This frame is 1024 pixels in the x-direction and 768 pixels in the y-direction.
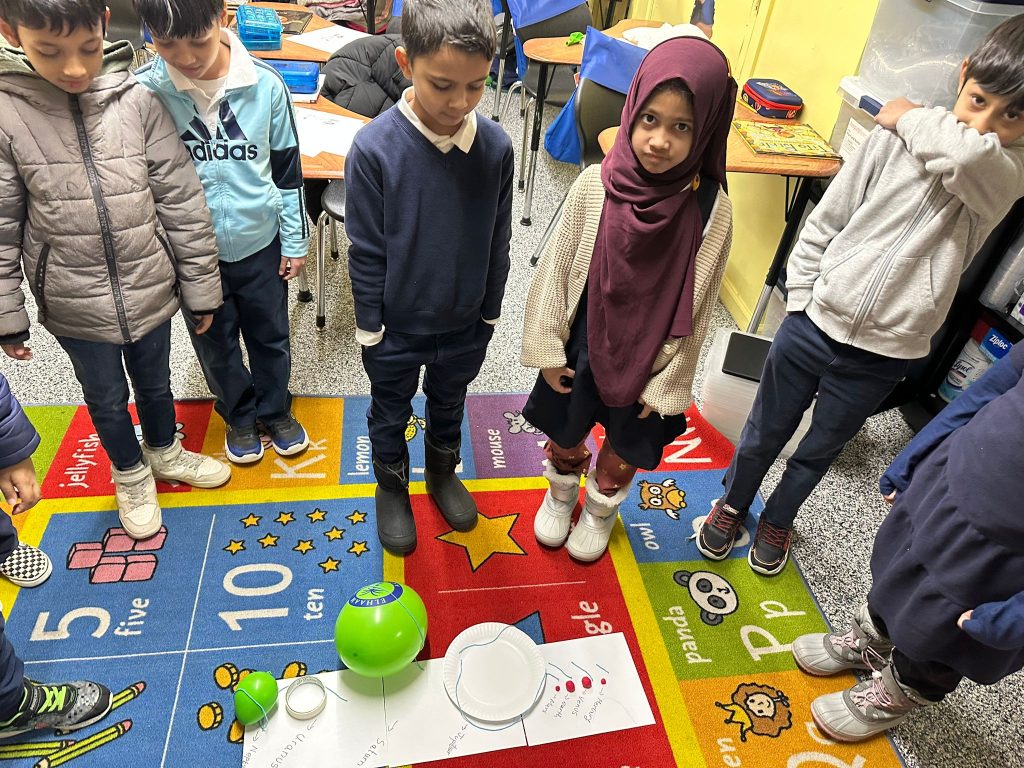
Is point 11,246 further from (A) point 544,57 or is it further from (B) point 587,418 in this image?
(A) point 544,57

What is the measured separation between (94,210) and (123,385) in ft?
1.43

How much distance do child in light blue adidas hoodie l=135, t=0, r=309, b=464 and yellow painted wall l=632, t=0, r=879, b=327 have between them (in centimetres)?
178

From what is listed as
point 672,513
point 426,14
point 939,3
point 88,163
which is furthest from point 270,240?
point 939,3

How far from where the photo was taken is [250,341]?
5.97 feet

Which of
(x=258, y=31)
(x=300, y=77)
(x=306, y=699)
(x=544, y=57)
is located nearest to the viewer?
(x=306, y=699)

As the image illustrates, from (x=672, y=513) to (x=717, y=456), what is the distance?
0.30m

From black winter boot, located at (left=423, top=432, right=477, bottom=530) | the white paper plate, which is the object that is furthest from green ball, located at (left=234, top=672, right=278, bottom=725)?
black winter boot, located at (left=423, top=432, right=477, bottom=530)

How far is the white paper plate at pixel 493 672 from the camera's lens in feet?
4.70

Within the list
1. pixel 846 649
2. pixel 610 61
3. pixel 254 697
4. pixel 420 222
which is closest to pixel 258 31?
pixel 610 61

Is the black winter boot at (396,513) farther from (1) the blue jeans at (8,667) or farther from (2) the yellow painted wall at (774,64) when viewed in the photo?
(2) the yellow painted wall at (774,64)

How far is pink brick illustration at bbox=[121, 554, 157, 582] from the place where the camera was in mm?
1625

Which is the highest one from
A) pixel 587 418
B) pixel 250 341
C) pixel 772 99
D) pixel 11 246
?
pixel 772 99

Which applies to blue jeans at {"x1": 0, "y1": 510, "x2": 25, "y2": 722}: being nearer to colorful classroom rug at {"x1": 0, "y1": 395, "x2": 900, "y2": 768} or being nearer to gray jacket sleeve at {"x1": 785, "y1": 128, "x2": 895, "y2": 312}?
colorful classroom rug at {"x1": 0, "y1": 395, "x2": 900, "y2": 768}

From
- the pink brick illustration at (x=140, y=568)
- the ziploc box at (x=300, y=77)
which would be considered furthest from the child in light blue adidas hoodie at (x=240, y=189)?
the ziploc box at (x=300, y=77)
